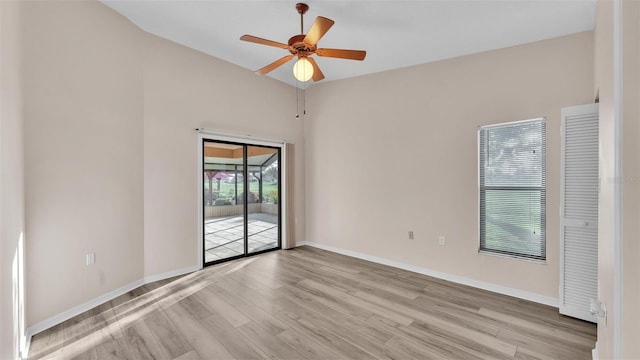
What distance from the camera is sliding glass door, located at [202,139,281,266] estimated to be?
436cm

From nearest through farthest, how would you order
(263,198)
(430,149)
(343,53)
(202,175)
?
(343,53), (430,149), (202,175), (263,198)

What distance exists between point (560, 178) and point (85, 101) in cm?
520

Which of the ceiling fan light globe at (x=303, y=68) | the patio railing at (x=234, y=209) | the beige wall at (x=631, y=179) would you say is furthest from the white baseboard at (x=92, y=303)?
the beige wall at (x=631, y=179)

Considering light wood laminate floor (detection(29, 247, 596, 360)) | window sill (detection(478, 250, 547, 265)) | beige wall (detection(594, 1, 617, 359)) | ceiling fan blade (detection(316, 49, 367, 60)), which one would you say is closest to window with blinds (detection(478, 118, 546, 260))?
window sill (detection(478, 250, 547, 265))

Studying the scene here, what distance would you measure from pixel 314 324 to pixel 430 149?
2813 millimetres

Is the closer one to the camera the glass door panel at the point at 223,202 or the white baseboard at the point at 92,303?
the white baseboard at the point at 92,303

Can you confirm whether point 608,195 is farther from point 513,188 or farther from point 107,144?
point 107,144

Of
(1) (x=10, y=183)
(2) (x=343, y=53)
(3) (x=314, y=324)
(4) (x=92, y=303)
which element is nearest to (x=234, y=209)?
(4) (x=92, y=303)

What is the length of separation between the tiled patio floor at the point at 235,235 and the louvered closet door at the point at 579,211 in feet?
14.0

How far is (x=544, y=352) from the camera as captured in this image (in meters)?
2.24

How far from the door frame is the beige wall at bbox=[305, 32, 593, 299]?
543mm

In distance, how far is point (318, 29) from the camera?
238 cm

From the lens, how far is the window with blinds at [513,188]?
10.6 ft

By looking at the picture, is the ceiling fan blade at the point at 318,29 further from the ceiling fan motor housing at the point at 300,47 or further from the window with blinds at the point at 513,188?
the window with blinds at the point at 513,188
